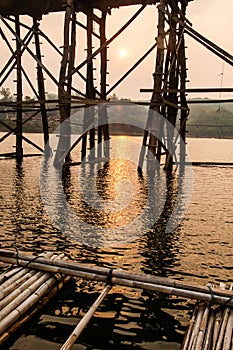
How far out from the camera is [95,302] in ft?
15.6

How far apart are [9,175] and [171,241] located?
33.1ft

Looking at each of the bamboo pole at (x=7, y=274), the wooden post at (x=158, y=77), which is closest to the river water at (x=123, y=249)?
the bamboo pole at (x=7, y=274)

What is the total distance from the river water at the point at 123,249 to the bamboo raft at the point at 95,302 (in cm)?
19

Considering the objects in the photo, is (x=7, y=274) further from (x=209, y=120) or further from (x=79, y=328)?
(x=209, y=120)

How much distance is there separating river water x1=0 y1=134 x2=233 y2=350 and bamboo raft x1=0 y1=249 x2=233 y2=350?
19 centimetres

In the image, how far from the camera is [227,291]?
495 cm

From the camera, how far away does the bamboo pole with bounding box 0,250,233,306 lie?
4883 millimetres

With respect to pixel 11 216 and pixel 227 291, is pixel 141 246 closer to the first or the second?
pixel 227 291

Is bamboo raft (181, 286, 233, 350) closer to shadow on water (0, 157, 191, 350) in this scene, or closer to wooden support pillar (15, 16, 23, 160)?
shadow on water (0, 157, 191, 350)

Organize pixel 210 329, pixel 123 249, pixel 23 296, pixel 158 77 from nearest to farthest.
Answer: pixel 210 329 < pixel 23 296 < pixel 123 249 < pixel 158 77

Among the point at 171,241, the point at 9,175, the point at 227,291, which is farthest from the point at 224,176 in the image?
the point at 227,291

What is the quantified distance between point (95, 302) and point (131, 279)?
0.68 metres

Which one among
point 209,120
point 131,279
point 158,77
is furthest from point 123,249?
point 209,120

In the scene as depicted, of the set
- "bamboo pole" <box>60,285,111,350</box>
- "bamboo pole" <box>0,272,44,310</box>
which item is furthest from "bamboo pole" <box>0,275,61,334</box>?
"bamboo pole" <box>60,285,111,350</box>
